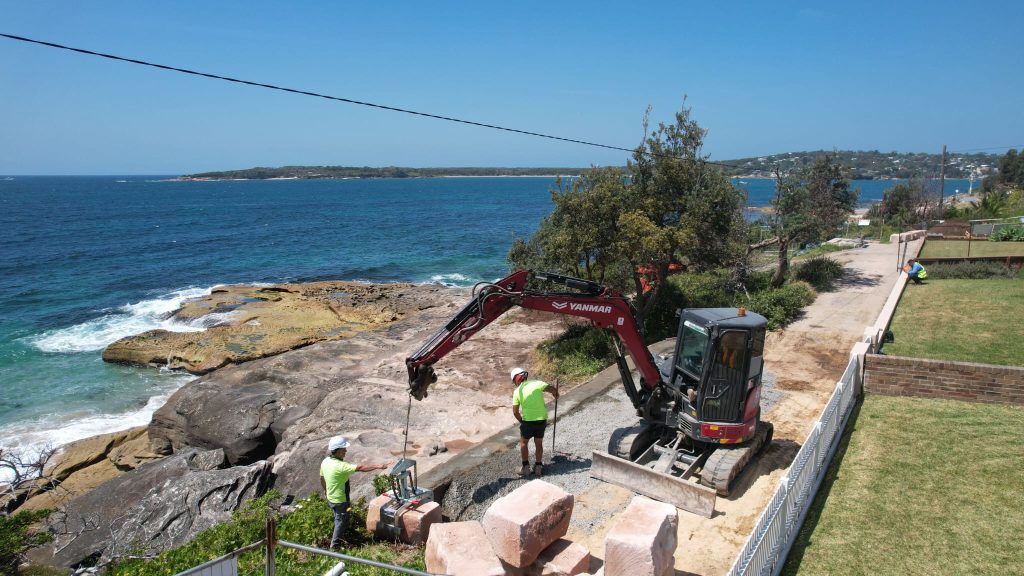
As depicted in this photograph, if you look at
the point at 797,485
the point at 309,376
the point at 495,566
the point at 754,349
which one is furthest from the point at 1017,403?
the point at 309,376

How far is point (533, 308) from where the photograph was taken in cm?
891

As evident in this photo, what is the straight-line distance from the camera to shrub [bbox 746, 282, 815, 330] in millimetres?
18547

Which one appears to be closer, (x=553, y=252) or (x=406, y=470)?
(x=406, y=470)

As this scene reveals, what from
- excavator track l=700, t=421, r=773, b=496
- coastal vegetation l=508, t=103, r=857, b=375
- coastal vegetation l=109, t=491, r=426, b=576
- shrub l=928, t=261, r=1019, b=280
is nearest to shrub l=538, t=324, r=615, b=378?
coastal vegetation l=508, t=103, r=857, b=375

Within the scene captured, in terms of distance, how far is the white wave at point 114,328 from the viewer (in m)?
27.4

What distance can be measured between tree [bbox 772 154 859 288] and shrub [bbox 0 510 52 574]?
21598 mm

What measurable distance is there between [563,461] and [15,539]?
7.94 meters

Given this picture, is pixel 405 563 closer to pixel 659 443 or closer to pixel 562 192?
pixel 659 443

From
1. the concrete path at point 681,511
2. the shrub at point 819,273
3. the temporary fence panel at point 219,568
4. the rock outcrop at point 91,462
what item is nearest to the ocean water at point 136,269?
the rock outcrop at point 91,462

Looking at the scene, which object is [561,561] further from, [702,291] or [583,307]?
[702,291]

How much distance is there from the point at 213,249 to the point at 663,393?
5518 cm

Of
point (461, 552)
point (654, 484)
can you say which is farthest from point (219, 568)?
point (654, 484)

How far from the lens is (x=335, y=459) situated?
26.8 ft

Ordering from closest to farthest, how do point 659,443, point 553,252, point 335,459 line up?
point 335,459, point 659,443, point 553,252
